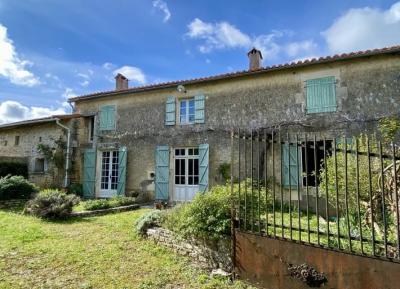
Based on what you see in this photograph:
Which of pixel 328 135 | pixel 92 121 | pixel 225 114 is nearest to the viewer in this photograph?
pixel 328 135

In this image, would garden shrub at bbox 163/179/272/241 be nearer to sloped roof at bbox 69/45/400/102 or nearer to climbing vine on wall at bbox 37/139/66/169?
sloped roof at bbox 69/45/400/102

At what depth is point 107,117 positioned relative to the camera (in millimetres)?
13891

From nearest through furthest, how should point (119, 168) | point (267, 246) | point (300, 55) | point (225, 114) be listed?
point (267, 246), point (300, 55), point (225, 114), point (119, 168)

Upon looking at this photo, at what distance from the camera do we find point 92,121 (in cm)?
1468

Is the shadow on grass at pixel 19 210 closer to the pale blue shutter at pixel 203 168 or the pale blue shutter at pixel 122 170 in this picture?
the pale blue shutter at pixel 122 170

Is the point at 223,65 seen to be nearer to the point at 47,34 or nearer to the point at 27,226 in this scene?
the point at 47,34

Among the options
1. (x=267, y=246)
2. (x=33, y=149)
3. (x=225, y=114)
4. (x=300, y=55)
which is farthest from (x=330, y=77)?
(x=33, y=149)

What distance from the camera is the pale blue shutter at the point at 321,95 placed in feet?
31.3

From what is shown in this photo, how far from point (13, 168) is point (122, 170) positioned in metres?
5.86

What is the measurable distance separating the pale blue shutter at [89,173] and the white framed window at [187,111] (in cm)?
484

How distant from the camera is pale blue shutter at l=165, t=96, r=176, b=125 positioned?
12281 mm

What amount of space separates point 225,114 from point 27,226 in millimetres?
7439

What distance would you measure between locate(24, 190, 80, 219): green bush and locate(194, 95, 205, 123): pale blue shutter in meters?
5.55

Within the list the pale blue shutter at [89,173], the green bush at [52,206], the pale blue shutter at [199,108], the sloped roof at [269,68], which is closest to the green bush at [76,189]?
the pale blue shutter at [89,173]
